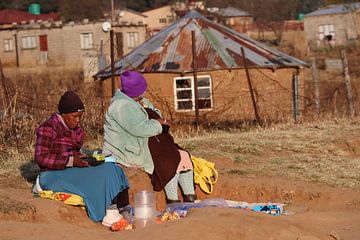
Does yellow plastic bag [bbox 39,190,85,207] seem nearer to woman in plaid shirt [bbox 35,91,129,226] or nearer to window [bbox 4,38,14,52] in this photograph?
woman in plaid shirt [bbox 35,91,129,226]

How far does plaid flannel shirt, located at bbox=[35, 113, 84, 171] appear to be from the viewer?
7648 mm

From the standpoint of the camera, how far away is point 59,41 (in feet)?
155

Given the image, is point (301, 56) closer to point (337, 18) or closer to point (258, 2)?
point (337, 18)

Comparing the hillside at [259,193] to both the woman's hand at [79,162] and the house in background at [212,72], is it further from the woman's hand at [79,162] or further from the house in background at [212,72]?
the house in background at [212,72]

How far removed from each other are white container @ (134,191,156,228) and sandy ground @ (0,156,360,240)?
318 mm

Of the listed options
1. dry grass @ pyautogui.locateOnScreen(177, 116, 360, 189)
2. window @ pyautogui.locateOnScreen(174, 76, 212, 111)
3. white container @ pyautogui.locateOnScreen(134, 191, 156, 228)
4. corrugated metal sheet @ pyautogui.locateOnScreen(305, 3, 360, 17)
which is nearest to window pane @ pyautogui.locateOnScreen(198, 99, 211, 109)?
window @ pyautogui.locateOnScreen(174, 76, 212, 111)

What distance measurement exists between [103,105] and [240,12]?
4649cm

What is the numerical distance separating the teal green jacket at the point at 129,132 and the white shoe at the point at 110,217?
0.86m

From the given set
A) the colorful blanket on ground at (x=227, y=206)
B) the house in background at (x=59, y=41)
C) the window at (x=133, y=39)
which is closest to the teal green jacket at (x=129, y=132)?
the colorful blanket on ground at (x=227, y=206)

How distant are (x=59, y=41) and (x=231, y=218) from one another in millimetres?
41727

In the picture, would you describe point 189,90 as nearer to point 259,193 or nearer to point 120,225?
point 259,193

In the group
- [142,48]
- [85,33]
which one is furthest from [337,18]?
[142,48]

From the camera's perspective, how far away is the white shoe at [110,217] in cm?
746

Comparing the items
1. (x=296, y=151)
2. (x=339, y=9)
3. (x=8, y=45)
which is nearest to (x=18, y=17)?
(x=8, y=45)
